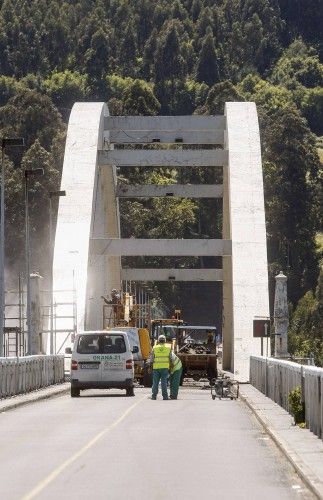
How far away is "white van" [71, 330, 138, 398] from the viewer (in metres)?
45.3

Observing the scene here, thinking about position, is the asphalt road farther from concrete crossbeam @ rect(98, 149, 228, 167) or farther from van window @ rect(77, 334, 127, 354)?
concrete crossbeam @ rect(98, 149, 228, 167)

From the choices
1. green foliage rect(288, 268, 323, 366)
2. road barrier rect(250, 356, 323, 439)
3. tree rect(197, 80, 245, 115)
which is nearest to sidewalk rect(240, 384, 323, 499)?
road barrier rect(250, 356, 323, 439)

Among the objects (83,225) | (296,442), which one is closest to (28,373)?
(296,442)

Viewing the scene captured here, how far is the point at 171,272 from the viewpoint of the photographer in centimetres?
9081

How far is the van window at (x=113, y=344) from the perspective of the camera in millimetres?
45625

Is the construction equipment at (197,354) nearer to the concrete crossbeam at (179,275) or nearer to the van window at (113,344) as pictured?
the van window at (113,344)

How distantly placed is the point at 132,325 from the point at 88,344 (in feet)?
86.3

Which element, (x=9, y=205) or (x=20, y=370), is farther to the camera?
(x=9, y=205)

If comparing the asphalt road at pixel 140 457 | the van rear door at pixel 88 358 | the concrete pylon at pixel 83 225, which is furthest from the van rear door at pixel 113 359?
the concrete pylon at pixel 83 225

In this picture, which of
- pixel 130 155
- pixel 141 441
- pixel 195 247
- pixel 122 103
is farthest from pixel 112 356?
pixel 122 103

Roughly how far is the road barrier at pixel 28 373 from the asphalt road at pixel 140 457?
7.28 m

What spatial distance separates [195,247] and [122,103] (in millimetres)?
102083

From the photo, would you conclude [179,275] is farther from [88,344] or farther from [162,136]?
[88,344]

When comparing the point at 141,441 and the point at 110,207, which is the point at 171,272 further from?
the point at 141,441
